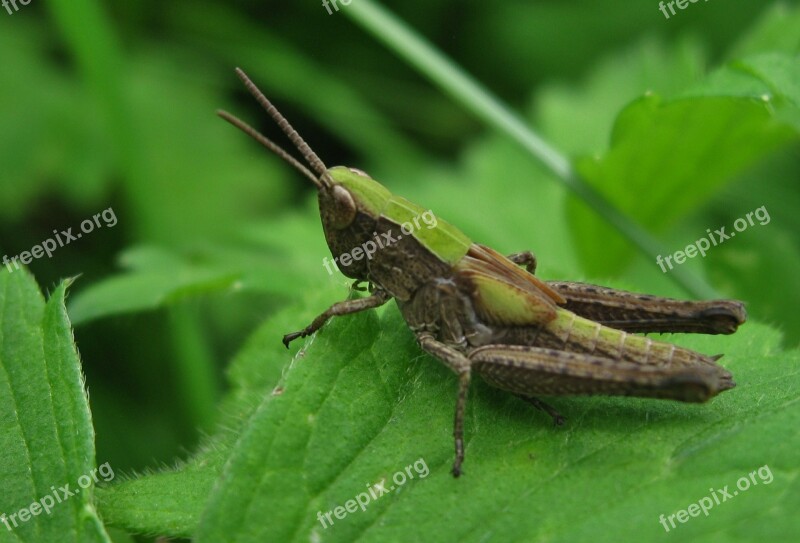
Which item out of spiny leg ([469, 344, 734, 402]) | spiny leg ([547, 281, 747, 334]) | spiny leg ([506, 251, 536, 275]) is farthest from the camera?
spiny leg ([506, 251, 536, 275])

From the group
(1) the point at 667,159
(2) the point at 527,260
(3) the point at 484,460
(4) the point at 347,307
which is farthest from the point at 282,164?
(3) the point at 484,460

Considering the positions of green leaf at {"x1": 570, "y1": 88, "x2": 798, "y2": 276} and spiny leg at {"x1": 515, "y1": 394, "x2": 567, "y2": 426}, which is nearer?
spiny leg at {"x1": 515, "y1": 394, "x2": 567, "y2": 426}

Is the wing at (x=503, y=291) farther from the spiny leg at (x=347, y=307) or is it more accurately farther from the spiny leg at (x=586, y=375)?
the spiny leg at (x=347, y=307)

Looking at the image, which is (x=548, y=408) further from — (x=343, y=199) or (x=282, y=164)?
(x=282, y=164)

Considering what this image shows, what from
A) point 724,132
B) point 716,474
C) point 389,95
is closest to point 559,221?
point 724,132

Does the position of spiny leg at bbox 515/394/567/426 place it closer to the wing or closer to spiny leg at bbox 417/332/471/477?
spiny leg at bbox 417/332/471/477

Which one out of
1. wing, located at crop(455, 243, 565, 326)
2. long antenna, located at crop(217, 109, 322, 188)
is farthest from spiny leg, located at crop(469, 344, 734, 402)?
long antenna, located at crop(217, 109, 322, 188)
